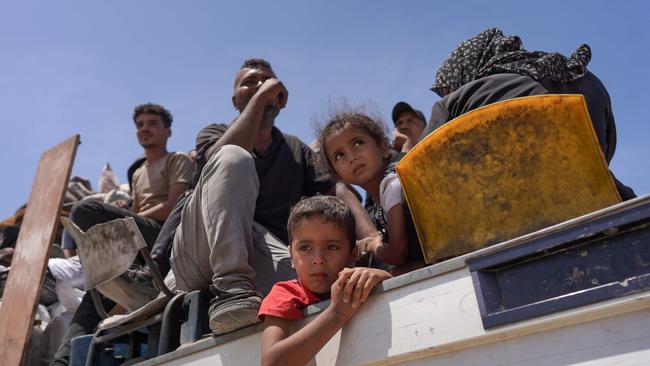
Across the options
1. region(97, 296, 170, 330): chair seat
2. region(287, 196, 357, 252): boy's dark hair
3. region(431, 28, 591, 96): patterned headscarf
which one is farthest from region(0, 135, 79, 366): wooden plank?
region(431, 28, 591, 96): patterned headscarf

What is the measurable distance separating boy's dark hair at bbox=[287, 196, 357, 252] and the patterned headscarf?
95 cm

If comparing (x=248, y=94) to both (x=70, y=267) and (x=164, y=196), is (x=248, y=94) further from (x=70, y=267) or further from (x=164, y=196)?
(x=70, y=267)

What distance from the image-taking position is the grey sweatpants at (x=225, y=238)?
8.59ft

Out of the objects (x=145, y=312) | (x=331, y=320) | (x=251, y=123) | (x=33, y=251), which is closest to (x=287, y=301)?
(x=331, y=320)

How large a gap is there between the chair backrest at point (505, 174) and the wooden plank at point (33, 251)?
3059 millimetres

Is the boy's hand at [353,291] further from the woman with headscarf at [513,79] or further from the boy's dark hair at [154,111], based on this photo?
the boy's dark hair at [154,111]

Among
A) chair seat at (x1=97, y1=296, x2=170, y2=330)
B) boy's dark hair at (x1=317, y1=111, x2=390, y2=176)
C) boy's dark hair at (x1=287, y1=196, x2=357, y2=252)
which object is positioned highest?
boy's dark hair at (x1=317, y1=111, x2=390, y2=176)

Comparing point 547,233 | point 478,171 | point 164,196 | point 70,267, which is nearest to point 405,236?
point 478,171

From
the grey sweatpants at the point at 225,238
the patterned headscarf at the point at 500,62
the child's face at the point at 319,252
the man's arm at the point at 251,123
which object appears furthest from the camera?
the man's arm at the point at 251,123

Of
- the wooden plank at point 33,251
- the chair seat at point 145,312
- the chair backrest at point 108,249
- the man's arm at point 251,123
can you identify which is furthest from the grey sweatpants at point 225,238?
the wooden plank at point 33,251

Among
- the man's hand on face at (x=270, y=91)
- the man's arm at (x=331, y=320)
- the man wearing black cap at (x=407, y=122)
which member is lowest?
the man's arm at (x=331, y=320)

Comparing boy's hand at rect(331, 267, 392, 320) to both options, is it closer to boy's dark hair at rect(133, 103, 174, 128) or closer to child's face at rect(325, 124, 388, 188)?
child's face at rect(325, 124, 388, 188)

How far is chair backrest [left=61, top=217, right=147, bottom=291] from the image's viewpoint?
281 cm

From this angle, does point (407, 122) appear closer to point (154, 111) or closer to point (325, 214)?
point (154, 111)
